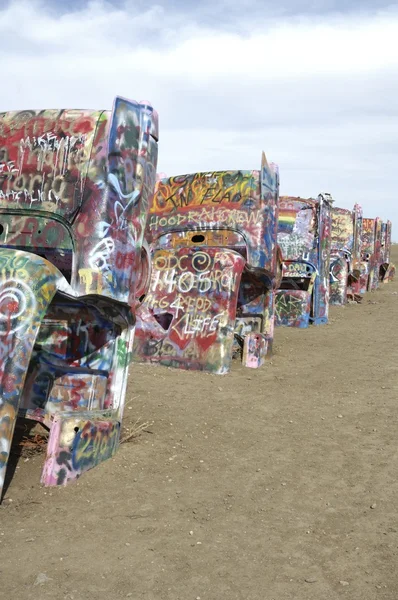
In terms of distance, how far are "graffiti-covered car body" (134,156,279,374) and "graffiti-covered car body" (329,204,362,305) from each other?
8547 mm

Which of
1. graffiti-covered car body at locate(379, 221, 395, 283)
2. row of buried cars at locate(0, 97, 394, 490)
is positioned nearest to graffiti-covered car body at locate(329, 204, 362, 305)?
graffiti-covered car body at locate(379, 221, 395, 283)

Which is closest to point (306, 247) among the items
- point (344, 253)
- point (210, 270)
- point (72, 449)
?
point (344, 253)

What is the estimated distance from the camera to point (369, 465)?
5.11 meters

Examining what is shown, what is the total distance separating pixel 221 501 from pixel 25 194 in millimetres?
2616

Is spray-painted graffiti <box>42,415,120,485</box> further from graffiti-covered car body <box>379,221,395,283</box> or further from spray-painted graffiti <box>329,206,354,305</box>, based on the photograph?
graffiti-covered car body <box>379,221,395,283</box>

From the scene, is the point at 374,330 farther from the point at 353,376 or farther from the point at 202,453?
the point at 202,453

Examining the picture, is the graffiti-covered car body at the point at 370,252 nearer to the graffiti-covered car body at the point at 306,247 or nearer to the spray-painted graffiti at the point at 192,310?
the graffiti-covered car body at the point at 306,247

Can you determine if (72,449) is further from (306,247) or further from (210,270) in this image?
(306,247)

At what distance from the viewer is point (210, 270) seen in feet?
28.0

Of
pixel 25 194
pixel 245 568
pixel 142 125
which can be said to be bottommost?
pixel 245 568

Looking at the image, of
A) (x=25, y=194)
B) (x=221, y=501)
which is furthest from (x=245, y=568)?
(x=25, y=194)

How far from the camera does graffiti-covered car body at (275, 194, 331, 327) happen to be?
45.8 feet

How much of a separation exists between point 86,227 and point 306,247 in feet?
32.7

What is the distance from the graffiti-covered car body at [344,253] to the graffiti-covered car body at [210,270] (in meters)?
8.55
